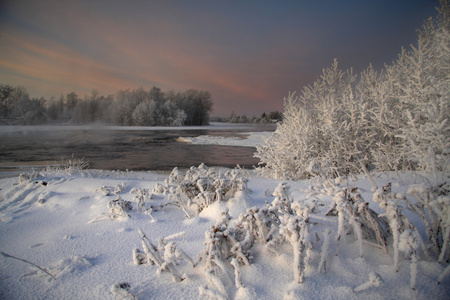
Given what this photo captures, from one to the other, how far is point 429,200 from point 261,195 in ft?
5.59

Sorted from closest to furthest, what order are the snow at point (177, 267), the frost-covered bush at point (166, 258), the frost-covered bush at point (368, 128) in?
the snow at point (177, 267) < the frost-covered bush at point (166, 258) < the frost-covered bush at point (368, 128)

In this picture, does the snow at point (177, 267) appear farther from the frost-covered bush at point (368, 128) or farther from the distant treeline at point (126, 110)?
the distant treeline at point (126, 110)

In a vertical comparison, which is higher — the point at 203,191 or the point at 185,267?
the point at 203,191

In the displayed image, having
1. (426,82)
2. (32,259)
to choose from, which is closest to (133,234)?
(32,259)

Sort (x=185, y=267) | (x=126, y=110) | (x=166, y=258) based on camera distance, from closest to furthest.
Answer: (x=166, y=258)
(x=185, y=267)
(x=126, y=110)

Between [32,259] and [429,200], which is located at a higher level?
[429,200]

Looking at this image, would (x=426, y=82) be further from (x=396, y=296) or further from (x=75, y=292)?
(x=75, y=292)

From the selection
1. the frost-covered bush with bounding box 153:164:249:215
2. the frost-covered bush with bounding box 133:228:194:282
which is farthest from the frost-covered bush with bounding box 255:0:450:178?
the frost-covered bush with bounding box 133:228:194:282

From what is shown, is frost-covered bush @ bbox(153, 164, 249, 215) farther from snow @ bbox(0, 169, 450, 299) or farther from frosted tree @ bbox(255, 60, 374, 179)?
frosted tree @ bbox(255, 60, 374, 179)

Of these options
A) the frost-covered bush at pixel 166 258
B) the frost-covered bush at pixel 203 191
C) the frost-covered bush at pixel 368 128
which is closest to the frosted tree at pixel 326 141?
the frost-covered bush at pixel 368 128

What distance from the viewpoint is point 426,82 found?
4.51 m

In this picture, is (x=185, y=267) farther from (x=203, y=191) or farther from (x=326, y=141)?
(x=326, y=141)

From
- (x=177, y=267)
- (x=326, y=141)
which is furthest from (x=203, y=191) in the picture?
(x=326, y=141)

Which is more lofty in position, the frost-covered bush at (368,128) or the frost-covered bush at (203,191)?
the frost-covered bush at (368,128)
